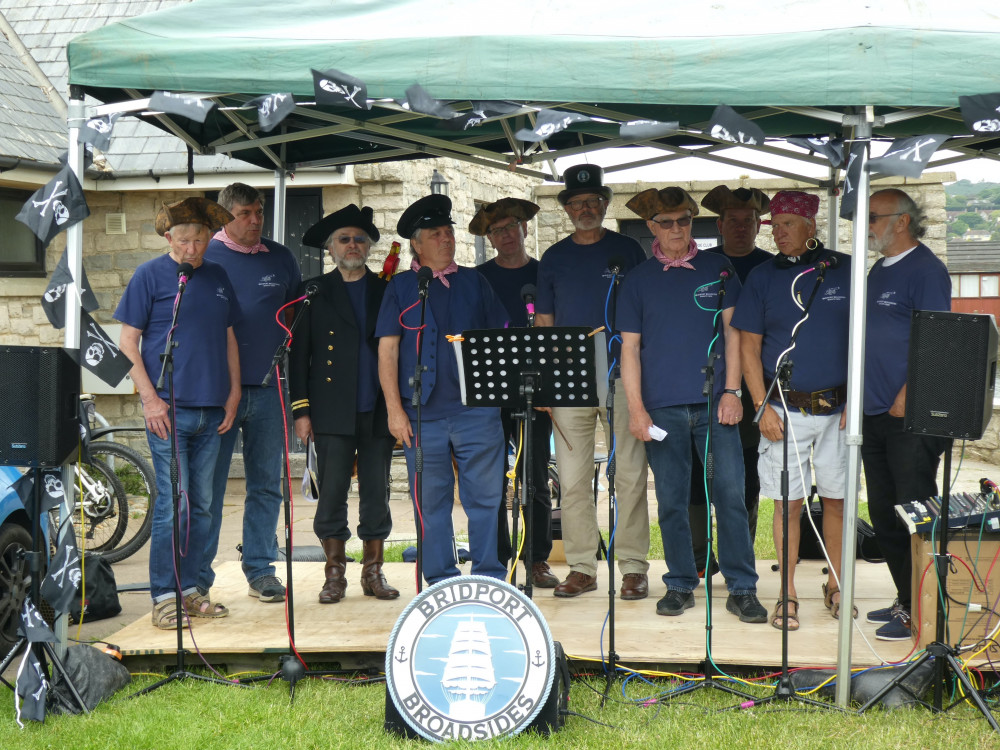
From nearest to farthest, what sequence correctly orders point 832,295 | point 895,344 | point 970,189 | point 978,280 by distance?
point 895,344, point 832,295, point 978,280, point 970,189

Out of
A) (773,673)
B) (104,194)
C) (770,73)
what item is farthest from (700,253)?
(104,194)

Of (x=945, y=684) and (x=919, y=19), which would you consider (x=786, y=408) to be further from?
(x=919, y=19)

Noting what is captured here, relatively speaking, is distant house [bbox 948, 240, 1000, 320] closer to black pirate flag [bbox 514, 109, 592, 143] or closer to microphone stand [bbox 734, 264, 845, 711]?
microphone stand [bbox 734, 264, 845, 711]

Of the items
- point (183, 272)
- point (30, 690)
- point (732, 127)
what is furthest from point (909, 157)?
point (30, 690)

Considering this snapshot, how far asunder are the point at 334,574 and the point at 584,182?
8.09 ft

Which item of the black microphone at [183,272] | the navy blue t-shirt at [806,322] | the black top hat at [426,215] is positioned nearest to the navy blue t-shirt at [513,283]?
the black top hat at [426,215]

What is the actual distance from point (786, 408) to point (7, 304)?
794 cm

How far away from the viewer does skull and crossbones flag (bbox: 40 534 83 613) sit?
13.6 ft

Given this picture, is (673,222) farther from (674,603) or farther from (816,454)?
(674,603)

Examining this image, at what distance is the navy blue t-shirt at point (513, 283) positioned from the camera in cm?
587

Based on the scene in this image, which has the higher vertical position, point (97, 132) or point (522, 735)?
point (97, 132)

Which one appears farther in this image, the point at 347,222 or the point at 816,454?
the point at 347,222

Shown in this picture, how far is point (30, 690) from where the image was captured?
407 centimetres

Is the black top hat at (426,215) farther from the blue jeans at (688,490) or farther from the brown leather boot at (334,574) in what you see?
the brown leather boot at (334,574)
